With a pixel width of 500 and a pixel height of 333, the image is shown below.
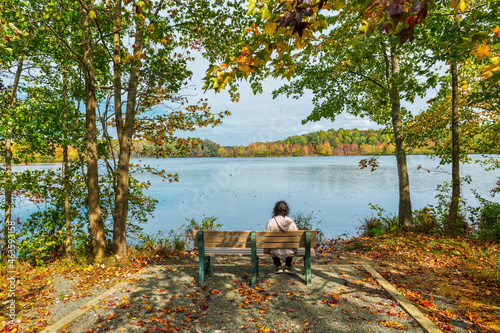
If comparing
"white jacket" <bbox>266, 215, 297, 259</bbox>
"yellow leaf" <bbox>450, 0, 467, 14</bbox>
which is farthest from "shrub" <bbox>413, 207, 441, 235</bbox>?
"yellow leaf" <bbox>450, 0, 467, 14</bbox>

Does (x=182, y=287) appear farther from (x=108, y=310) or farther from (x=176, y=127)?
(x=176, y=127)

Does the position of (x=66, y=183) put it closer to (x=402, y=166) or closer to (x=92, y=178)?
(x=92, y=178)

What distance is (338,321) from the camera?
11.6 feet

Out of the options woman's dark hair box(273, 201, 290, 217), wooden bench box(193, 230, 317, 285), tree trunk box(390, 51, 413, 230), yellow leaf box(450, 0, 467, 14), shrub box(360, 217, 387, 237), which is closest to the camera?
yellow leaf box(450, 0, 467, 14)

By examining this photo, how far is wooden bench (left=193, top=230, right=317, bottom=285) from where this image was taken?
470cm

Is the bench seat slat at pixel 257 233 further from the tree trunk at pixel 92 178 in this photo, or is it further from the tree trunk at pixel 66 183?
the tree trunk at pixel 66 183

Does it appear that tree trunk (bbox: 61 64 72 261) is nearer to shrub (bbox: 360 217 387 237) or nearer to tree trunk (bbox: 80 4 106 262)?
tree trunk (bbox: 80 4 106 262)

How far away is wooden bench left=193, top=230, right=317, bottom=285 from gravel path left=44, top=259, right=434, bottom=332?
37 cm

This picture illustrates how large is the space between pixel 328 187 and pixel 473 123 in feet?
73.2

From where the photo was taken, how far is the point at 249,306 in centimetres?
398

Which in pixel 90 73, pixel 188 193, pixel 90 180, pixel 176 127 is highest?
pixel 90 73

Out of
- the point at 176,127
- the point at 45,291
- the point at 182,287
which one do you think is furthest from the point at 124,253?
the point at 176,127

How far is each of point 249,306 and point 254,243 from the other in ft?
3.38

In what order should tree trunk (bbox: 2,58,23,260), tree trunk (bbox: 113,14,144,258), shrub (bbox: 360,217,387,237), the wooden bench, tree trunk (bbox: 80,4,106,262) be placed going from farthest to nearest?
shrub (bbox: 360,217,387,237) < tree trunk (bbox: 2,58,23,260) < tree trunk (bbox: 113,14,144,258) < tree trunk (bbox: 80,4,106,262) < the wooden bench
